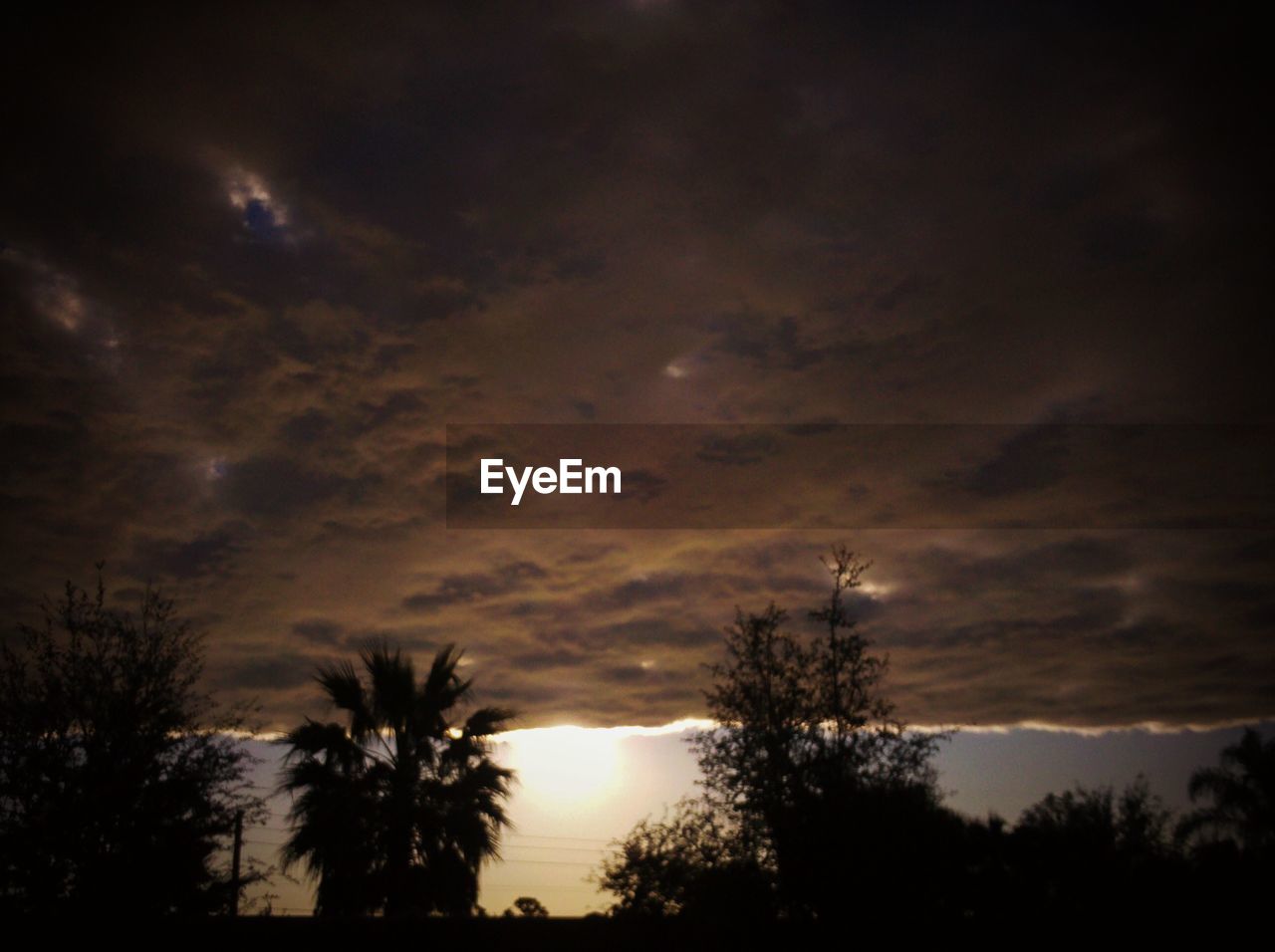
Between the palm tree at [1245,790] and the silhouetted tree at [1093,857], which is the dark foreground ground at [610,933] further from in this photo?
the palm tree at [1245,790]

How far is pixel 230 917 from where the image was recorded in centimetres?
1509

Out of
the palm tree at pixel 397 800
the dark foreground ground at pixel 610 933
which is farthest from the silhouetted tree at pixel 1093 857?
the palm tree at pixel 397 800

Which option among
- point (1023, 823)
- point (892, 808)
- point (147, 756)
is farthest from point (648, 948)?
point (147, 756)

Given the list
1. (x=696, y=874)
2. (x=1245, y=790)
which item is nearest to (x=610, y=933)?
(x=696, y=874)

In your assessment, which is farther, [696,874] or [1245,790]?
[1245,790]

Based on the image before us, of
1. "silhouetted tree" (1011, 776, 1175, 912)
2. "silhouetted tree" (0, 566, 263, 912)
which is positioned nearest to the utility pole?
"silhouetted tree" (0, 566, 263, 912)

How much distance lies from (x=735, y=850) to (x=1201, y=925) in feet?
24.6

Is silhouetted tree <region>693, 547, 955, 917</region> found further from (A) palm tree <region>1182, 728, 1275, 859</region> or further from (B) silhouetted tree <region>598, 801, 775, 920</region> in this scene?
(A) palm tree <region>1182, 728, 1275, 859</region>

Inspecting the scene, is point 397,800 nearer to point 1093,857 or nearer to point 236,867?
point 236,867

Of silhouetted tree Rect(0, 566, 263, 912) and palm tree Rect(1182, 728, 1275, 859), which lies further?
palm tree Rect(1182, 728, 1275, 859)

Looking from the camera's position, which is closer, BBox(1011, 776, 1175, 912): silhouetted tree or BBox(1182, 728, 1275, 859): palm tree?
BBox(1011, 776, 1175, 912): silhouetted tree

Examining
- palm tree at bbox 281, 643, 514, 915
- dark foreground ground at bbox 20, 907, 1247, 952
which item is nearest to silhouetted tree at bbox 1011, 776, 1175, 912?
dark foreground ground at bbox 20, 907, 1247, 952

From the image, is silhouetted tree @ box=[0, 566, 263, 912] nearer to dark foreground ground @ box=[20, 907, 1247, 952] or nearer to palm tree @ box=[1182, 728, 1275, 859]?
dark foreground ground @ box=[20, 907, 1247, 952]

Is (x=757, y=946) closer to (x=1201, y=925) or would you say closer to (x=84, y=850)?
(x=1201, y=925)
